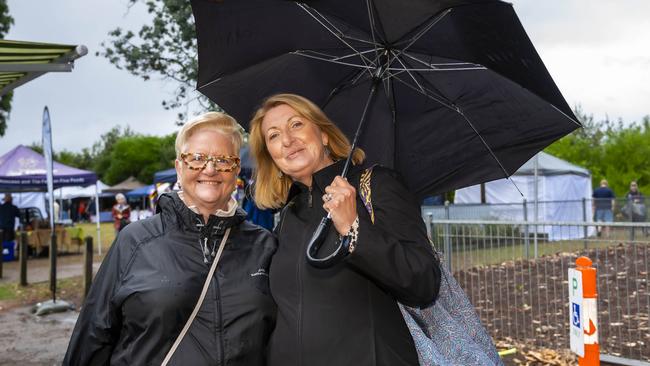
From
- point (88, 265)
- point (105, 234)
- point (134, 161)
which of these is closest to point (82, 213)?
point (105, 234)

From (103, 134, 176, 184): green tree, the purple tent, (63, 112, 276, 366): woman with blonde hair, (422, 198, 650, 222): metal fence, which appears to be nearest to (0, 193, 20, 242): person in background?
the purple tent

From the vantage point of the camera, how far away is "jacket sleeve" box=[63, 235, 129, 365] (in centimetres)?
245

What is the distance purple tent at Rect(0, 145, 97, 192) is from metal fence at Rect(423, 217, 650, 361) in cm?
1458

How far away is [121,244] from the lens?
253cm

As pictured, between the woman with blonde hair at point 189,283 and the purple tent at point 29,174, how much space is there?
17290mm

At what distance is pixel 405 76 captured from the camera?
3.16 metres

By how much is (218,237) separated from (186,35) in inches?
497

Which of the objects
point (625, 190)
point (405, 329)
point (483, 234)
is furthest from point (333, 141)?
point (625, 190)

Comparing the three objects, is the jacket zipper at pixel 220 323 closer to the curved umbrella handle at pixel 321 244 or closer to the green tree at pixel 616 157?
the curved umbrella handle at pixel 321 244

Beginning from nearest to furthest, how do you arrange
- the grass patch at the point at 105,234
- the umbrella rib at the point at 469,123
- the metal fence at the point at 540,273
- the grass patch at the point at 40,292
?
the umbrella rib at the point at 469,123, the metal fence at the point at 540,273, the grass patch at the point at 40,292, the grass patch at the point at 105,234

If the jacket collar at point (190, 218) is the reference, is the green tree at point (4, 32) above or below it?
above

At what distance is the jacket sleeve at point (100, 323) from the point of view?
2.45 meters

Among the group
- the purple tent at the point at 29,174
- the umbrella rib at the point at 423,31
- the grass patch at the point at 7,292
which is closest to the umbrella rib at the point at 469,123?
the umbrella rib at the point at 423,31

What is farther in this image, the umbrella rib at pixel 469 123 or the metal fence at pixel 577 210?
the metal fence at pixel 577 210
